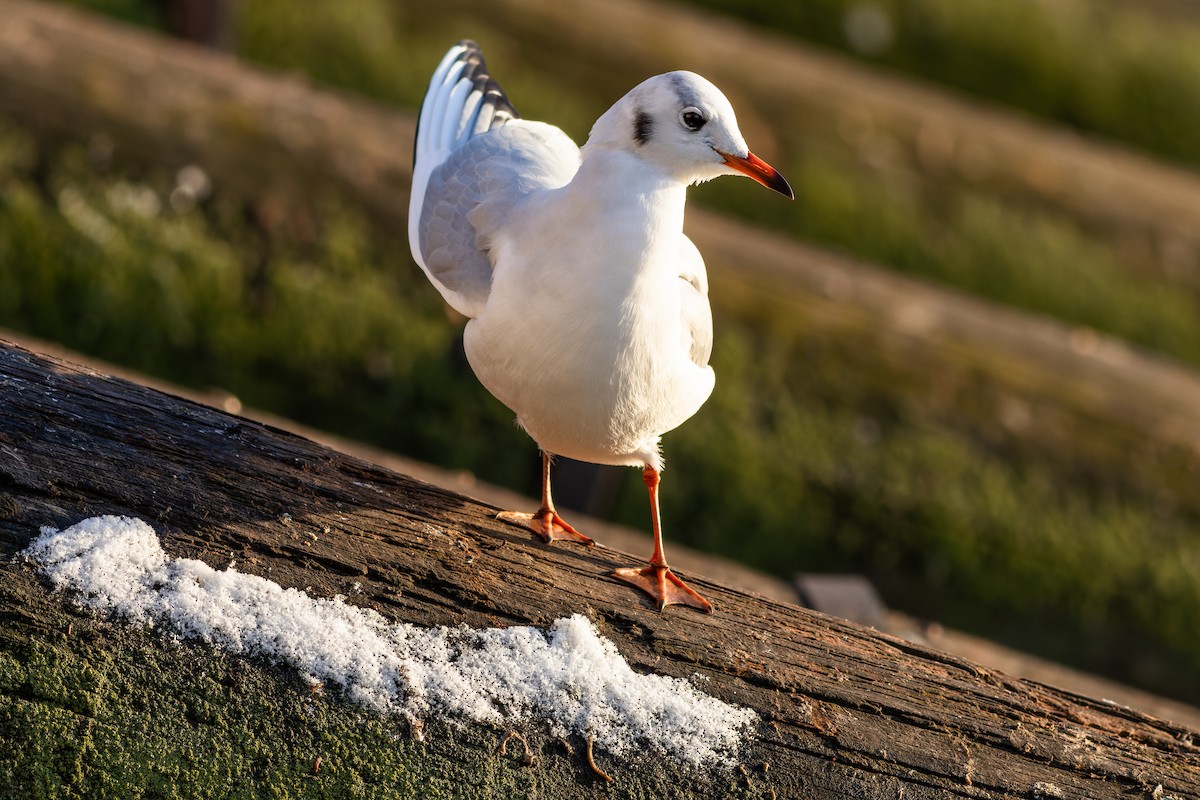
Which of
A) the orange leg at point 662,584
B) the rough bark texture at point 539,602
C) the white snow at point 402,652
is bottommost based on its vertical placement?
the white snow at point 402,652

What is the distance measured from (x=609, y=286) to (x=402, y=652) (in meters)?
0.89

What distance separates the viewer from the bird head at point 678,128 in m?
2.61

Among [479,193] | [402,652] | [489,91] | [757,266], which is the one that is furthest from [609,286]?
[757,266]

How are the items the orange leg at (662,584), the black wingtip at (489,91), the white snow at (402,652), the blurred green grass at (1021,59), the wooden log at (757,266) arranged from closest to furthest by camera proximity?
the white snow at (402,652), the orange leg at (662,584), the black wingtip at (489,91), the wooden log at (757,266), the blurred green grass at (1021,59)

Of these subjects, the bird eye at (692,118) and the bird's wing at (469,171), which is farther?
the bird's wing at (469,171)

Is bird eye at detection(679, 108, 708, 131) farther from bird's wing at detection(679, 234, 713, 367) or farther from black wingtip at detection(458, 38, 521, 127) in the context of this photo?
black wingtip at detection(458, 38, 521, 127)

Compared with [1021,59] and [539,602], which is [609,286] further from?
[1021,59]

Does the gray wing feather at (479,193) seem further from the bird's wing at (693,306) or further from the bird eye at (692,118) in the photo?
the bird eye at (692,118)

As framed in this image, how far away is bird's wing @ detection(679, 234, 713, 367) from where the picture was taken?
2.94 meters

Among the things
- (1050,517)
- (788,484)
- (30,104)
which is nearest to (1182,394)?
(1050,517)

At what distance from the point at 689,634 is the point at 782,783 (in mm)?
382

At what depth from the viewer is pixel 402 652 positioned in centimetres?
258

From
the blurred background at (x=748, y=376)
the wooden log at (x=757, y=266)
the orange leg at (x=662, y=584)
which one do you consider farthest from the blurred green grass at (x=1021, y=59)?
the orange leg at (x=662, y=584)

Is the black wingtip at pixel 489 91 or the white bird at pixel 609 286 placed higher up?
the black wingtip at pixel 489 91
